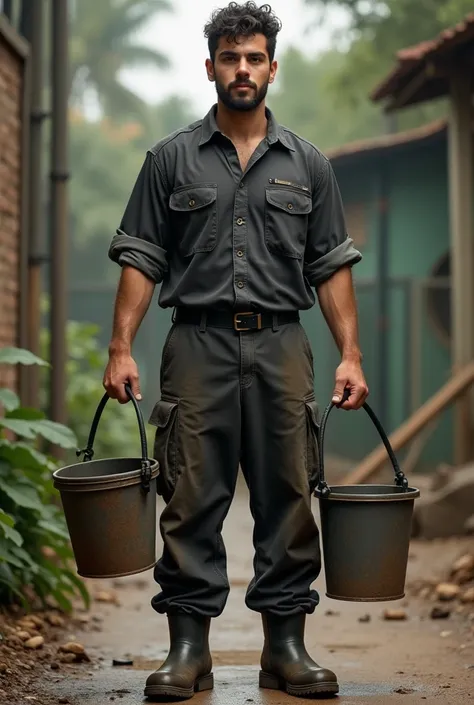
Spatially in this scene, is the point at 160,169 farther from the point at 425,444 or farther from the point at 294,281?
the point at 425,444

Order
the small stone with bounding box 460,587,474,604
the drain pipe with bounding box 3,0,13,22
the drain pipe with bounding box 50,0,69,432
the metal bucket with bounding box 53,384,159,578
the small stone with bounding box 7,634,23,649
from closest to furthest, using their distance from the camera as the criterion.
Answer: the metal bucket with bounding box 53,384,159,578 < the small stone with bounding box 7,634,23,649 < the small stone with bounding box 460,587,474,604 < the drain pipe with bounding box 3,0,13,22 < the drain pipe with bounding box 50,0,69,432

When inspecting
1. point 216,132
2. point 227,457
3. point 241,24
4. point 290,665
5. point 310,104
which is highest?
point 310,104

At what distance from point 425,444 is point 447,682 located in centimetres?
822

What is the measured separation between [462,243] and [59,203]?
3920 mm

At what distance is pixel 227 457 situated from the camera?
4.19 m

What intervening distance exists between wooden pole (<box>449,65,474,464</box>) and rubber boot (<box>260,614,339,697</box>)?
6.16m

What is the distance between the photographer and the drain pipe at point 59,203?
7.76 m

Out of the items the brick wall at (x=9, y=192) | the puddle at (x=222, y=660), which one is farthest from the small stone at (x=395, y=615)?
the brick wall at (x=9, y=192)

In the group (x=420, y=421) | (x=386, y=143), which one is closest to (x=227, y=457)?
(x=420, y=421)

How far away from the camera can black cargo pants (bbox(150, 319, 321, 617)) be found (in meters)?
4.13

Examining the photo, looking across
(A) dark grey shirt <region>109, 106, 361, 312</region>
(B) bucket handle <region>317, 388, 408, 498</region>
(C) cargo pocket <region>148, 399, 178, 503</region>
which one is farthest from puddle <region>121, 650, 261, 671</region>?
(A) dark grey shirt <region>109, 106, 361, 312</region>

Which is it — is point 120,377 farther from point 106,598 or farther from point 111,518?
point 106,598

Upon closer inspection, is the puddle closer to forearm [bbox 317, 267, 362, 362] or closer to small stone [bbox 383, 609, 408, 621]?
small stone [bbox 383, 609, 408, 621]

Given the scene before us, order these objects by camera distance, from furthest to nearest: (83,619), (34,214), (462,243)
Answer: (462,243) < (34,214) < (83,619)
